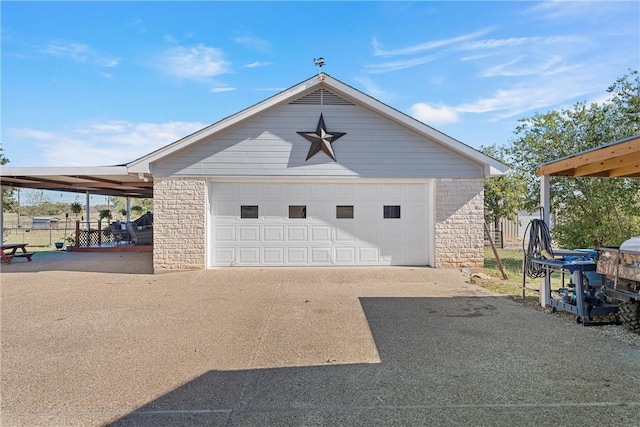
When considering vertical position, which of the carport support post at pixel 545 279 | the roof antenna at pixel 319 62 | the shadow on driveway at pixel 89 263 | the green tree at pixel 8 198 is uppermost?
the roof antenna at pixel 319 62

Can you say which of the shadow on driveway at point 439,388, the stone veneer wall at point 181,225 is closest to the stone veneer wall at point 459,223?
the shadow on driveway at point 439,388

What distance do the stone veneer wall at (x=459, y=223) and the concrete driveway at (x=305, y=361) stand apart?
233 cm

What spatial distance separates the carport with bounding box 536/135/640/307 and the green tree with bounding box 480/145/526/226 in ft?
24.9

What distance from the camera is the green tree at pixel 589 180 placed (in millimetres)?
10719

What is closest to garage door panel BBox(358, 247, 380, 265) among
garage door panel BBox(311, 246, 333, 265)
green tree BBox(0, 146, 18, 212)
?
garage door panel BBox(311, 246, 333, 265)

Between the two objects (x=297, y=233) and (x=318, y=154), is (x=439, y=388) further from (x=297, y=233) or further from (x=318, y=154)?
(x=318, y=154)

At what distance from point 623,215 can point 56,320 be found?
14776 millimetres

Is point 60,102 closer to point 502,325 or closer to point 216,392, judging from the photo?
point 216,392

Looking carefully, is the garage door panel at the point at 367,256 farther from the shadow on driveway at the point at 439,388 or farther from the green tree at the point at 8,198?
the green tree at the point at 8,198

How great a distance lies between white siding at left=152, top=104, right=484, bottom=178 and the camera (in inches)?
365

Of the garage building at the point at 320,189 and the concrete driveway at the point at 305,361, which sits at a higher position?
the garage building at the point at 320,189

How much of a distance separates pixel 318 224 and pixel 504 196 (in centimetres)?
920

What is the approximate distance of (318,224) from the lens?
9609mm

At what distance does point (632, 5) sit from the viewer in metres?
8.26
